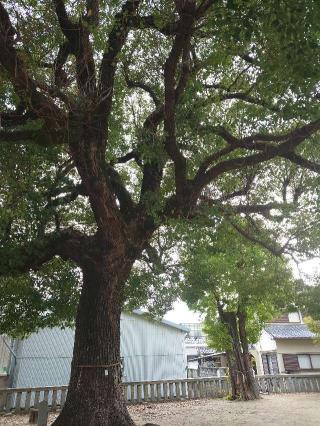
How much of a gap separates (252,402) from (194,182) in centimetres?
830

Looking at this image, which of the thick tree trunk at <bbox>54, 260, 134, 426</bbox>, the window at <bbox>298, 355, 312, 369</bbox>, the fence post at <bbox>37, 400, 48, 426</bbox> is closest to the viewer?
the fence post at <bbox>37, 400, 48, 426</bbox>

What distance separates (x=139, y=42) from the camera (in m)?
7.18

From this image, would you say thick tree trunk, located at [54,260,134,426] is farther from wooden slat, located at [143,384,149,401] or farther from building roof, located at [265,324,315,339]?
building roof, located at [265,324,315,339]

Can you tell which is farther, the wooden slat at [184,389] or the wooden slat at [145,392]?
the wooden slat at [184,389]

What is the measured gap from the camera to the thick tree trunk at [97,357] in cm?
546

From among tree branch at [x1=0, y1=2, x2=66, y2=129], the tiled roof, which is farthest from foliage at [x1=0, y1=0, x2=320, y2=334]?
the tiled roof

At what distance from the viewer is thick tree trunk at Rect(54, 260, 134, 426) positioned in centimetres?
546

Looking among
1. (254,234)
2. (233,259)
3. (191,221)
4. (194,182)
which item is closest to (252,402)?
(233,259)

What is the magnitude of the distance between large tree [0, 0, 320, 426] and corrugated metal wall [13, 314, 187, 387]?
23.7ft

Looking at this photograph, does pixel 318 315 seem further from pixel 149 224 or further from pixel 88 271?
pixel 88 271

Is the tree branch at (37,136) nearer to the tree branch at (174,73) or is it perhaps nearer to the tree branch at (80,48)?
the tree branch at (80,48)

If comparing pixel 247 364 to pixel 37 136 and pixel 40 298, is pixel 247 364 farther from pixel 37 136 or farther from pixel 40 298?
pixel 37 136

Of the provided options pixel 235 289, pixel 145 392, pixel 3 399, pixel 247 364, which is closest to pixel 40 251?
pixel 3 399

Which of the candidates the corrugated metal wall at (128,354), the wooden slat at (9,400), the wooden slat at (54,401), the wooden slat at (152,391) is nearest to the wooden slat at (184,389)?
the wooden slat at (152,391)
